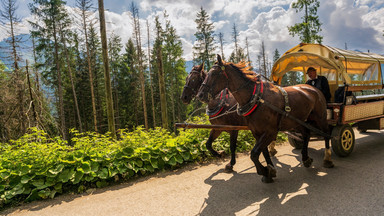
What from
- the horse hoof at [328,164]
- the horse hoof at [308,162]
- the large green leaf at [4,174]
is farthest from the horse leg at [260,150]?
the large green leaf at [4,174]

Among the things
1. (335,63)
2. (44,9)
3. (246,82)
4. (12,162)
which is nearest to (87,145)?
(12,162)

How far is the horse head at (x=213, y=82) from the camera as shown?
11.9 feet

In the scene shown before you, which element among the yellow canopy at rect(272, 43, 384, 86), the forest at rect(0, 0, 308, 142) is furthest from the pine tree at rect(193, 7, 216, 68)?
the yellow canopy at rect(272, 43, 384, 86)

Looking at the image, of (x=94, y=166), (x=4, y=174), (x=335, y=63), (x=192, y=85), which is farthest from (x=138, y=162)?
(x=335, y=63)

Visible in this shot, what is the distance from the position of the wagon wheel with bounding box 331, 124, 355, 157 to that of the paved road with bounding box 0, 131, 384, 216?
0.75 feet

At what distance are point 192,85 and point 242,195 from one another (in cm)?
256

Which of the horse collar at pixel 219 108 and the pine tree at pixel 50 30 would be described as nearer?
the horse collar at pixel 219 108

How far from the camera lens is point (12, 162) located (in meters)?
3.86

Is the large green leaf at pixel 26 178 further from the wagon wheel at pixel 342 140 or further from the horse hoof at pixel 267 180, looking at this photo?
the wagon wheel at pixel 342 140

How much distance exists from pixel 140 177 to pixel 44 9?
19695mm

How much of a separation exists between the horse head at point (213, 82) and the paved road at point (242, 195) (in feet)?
5.67

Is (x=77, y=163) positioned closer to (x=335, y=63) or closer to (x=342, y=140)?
(x=342, y=140)

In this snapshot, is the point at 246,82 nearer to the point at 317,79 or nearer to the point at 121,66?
the point at 317,79

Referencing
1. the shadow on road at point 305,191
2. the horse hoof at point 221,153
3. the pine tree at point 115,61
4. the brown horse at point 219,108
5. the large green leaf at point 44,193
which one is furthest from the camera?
the pine tree at point 115,61
